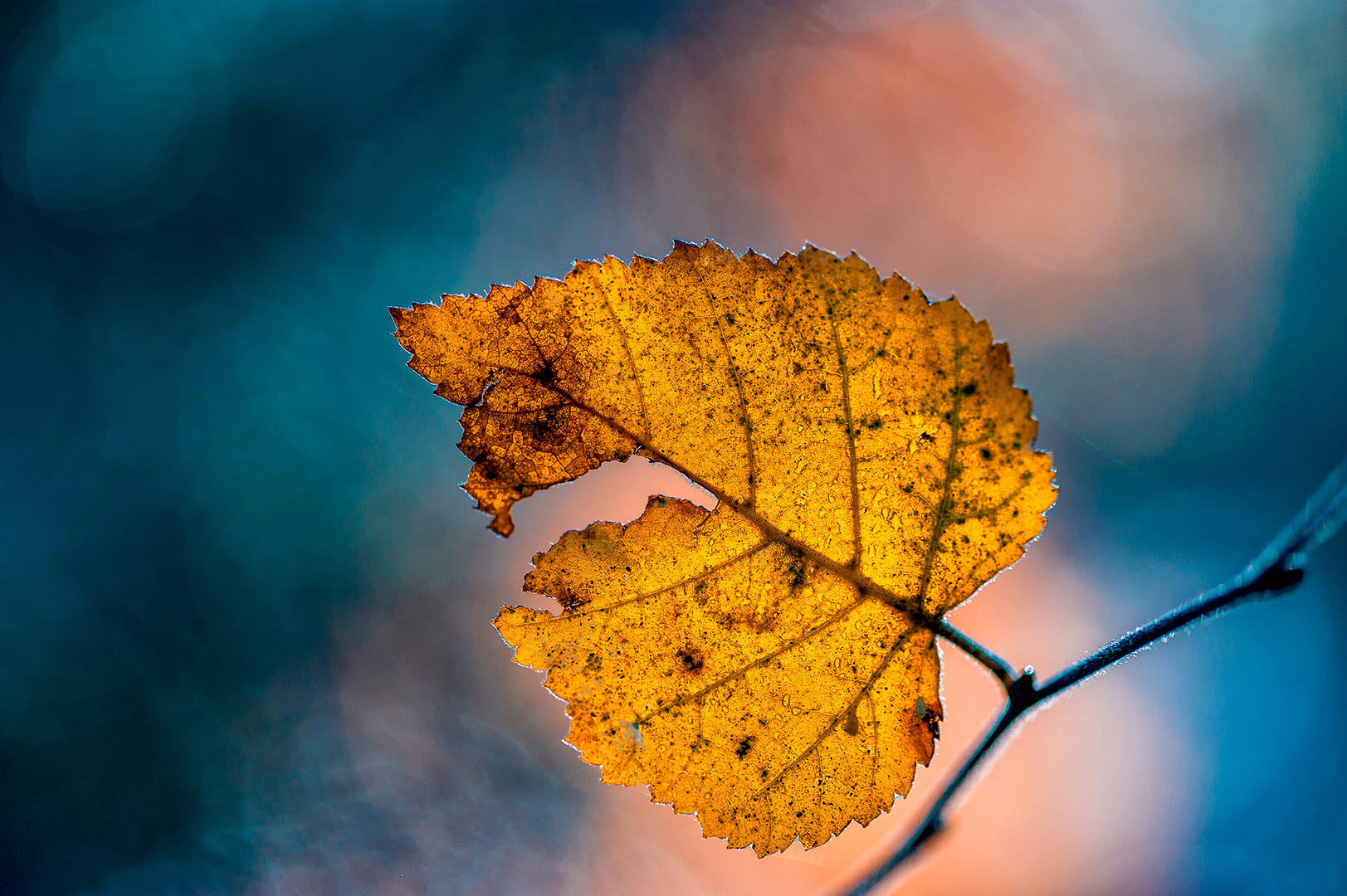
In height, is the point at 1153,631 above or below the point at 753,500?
below

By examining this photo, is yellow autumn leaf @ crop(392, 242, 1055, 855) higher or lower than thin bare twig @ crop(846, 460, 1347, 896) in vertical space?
higher

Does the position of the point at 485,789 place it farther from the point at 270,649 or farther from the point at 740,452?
the point at 740,452

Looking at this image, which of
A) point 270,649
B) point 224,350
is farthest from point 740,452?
point 224,350

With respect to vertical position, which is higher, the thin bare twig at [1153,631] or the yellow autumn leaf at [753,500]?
the yellow autumn leaf at [753,500]
